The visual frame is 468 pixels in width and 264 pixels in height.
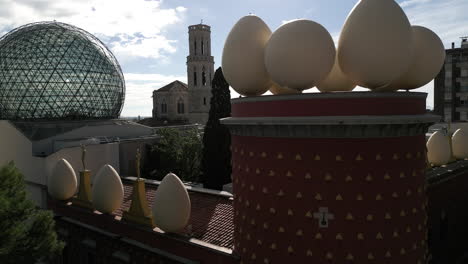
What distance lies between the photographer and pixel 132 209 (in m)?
14.4

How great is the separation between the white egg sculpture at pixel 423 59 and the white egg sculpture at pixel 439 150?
11643 mm

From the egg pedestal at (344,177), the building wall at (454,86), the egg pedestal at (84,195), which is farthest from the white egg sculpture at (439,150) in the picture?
the building wall at (454,86)

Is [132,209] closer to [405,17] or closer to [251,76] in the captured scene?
[251,76]

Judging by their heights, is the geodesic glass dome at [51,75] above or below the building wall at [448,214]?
above

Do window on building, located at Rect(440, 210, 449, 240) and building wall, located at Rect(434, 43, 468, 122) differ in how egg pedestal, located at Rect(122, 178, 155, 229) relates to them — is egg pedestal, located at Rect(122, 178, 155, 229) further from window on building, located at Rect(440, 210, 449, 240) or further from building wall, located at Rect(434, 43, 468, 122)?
building wall, located at Rect(434, 43, 468, 122)

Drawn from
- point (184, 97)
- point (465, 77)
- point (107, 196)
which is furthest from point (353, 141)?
point (184, 97)

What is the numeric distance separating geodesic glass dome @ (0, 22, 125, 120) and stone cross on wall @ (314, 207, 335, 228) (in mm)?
26231

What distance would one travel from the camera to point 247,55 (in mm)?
10031

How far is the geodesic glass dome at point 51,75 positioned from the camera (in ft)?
93.9

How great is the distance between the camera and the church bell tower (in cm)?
7456

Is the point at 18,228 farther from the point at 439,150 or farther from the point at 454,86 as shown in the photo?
the point at 454,86

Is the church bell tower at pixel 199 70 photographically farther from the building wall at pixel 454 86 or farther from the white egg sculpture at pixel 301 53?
the white egg sculpture at pixel 301 53

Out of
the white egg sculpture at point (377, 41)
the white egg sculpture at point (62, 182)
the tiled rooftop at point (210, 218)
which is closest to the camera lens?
the white egg sculpture at point (377, 41)

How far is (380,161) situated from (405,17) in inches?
142
